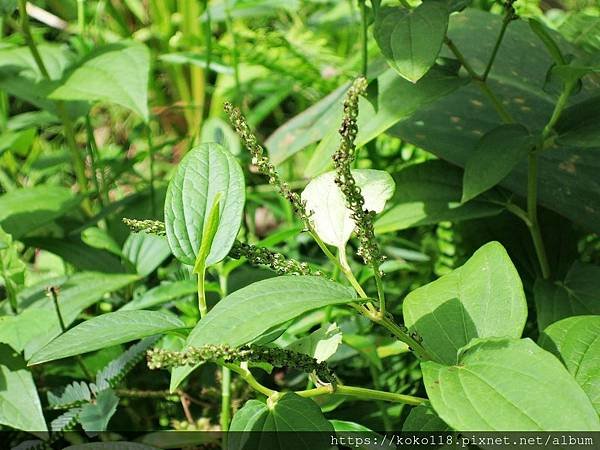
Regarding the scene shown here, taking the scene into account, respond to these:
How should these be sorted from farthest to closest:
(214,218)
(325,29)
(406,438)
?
(325,29) → (406,438) → (214,218)

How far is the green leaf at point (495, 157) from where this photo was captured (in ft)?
3.17

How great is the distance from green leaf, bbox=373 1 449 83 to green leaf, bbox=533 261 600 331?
1.09 feet

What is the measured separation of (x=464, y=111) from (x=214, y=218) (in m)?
0.70

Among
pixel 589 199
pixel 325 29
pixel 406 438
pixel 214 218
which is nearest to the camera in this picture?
pixel 214 218

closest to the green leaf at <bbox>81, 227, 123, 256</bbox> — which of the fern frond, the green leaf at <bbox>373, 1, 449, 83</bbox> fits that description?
the fern frond

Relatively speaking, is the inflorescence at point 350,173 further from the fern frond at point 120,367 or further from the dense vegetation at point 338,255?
the fern frond at point 120,367

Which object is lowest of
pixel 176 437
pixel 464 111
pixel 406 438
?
pixel 176 437

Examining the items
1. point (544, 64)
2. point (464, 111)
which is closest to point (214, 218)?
point (464, 111)

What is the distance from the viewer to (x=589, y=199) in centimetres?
111

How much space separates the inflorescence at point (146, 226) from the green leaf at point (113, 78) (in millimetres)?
428

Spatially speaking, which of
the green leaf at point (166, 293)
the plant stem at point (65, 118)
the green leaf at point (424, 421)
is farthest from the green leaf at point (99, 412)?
the plant stem at point (65, 118)

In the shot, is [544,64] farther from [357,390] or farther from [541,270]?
[357,390]

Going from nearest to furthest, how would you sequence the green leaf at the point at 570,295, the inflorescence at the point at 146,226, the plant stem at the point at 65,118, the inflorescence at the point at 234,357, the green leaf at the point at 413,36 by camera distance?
the inflorescence at the point at 234,357 → the inflorescence at the point at 146,226 → the green leaf at the point at 413,36 → the green leaf at the point at 570,295 → the plant stem at the point at 65,118

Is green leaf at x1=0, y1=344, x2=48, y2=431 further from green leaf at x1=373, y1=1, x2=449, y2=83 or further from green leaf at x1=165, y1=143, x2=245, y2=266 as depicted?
green leaf at x1=373, y1=1, x2=449, y2=83
